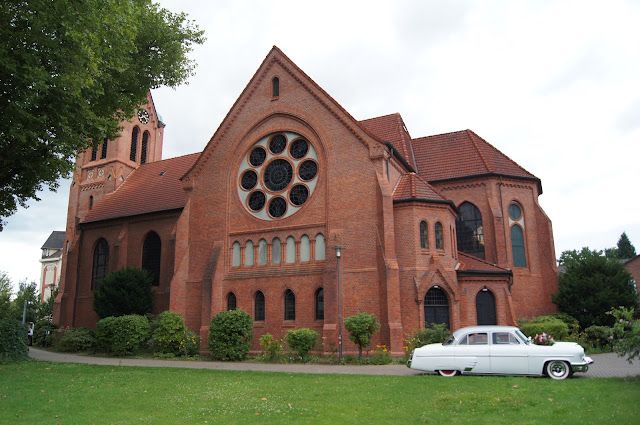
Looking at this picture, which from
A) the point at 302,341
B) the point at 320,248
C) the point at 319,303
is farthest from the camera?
the point at 320,248

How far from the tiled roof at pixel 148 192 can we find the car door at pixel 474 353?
23.3 m

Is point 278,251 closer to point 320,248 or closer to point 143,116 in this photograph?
point 320,248

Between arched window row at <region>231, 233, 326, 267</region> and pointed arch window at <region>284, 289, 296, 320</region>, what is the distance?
1.57 m

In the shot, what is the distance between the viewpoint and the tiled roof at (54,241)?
301 feet

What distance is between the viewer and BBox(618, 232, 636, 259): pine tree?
3623 inches

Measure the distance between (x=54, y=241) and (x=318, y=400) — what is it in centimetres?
9436

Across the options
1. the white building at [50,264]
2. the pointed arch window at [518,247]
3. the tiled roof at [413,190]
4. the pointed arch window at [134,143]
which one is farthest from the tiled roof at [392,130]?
the white building at [50,264]

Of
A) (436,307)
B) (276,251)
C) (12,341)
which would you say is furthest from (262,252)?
(12,341)

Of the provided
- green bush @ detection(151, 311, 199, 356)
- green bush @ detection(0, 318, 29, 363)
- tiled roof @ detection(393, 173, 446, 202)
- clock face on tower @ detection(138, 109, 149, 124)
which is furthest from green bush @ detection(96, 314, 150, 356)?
clock face on tower @ detection(138, 109, 149, 124)

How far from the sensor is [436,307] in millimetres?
24203

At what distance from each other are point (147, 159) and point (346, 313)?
27326mm

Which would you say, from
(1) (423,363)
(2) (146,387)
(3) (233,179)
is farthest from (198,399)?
(3) (233,179)

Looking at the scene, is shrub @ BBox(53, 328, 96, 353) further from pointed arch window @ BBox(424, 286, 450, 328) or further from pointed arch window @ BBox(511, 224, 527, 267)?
pointed arch window @ BBox(511, 224, 527, 267)

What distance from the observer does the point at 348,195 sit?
25.5 metres
